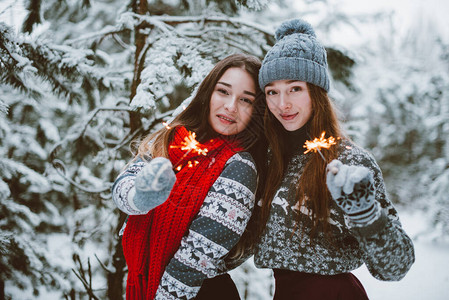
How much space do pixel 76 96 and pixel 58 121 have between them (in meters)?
3.11

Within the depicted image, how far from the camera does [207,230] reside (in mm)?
1521

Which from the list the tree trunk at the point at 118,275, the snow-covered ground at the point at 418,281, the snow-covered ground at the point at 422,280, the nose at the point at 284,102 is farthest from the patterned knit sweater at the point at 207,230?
the snow-covered ground at the point at 422,280

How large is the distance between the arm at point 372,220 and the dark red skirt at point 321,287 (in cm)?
18

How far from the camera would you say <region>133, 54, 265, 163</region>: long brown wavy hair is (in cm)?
191

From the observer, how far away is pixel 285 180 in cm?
177

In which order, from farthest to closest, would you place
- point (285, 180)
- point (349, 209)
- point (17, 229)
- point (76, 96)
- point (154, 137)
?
point (17, 229)
point (76, 96)
point (154, 137)
point (285, 180)
point (349, 209)

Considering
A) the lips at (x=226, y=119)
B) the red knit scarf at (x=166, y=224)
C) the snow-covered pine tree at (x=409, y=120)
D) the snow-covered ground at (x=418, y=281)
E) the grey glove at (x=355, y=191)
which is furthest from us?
the snow-covered pine tree at (x=409, y=120)

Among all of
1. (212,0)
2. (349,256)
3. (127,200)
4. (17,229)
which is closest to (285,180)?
(349,256)

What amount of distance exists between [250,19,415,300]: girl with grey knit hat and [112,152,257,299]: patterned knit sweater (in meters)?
0.24

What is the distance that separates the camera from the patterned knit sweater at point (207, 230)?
4.91ft

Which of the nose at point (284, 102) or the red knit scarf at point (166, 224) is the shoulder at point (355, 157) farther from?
the red knit scarf at point (166, 224)

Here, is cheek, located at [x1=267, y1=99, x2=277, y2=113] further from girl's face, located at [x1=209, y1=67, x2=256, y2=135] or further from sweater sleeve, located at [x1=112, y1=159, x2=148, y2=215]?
sweater sleeve, located at [x1=112, y1=159, x2=148, y2=215]

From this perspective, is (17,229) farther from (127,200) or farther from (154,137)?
(127,200)

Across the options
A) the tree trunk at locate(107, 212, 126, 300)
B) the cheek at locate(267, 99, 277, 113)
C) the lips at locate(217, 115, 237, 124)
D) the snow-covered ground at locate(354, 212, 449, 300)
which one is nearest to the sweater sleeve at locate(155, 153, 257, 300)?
the lips at locate(217, 115, 237, 124)
